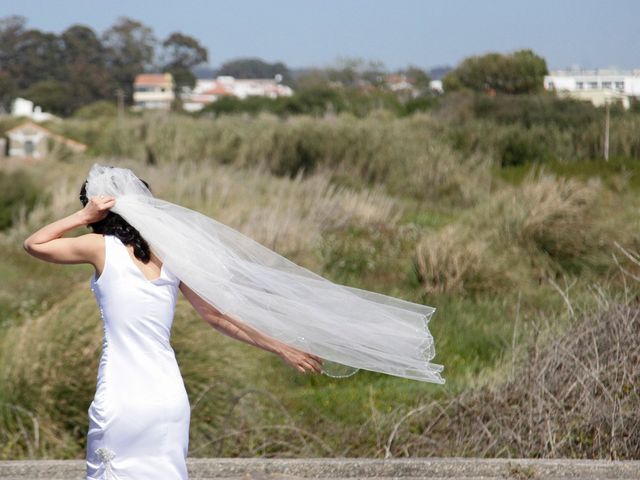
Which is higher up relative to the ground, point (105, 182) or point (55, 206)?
point (105, 182)

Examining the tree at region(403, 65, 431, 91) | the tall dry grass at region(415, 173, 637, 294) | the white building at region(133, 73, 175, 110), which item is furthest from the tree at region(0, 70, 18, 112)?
the tall dry grass at region(415, 173, 637, 294)

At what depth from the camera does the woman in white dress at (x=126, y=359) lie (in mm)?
4004

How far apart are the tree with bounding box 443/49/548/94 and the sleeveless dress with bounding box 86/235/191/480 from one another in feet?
239

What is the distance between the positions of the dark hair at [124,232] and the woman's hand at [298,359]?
673mm

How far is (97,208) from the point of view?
404 cm

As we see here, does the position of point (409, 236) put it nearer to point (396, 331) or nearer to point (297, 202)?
point (297, 202)

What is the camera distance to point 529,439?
640 cm

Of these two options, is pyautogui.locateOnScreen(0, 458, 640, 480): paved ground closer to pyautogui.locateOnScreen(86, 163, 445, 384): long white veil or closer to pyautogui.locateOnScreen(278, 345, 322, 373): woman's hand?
pyautogui.locateOnScreen(86, 163, 445, 384): long white veil

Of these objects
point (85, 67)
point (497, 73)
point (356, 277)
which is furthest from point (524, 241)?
point (85, 67)

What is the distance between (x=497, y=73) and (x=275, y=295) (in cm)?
7690

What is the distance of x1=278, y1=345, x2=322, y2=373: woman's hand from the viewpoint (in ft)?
14.6

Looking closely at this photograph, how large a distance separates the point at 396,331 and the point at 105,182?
1.36m

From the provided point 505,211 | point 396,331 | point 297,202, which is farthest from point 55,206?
point 396,331

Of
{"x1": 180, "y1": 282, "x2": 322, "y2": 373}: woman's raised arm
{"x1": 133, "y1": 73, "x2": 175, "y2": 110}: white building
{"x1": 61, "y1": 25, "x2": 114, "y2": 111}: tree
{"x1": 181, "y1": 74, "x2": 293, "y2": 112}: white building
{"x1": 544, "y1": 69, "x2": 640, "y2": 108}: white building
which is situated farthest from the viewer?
{"x1": 133, "y1": 73, "x2": 175, "y2": 110}: white building
